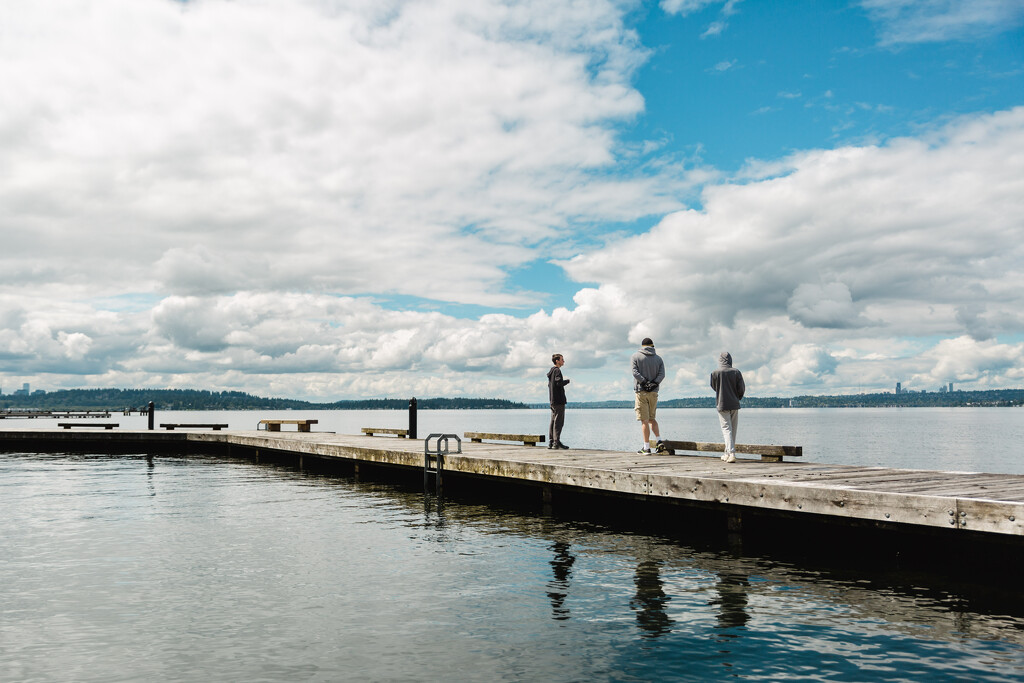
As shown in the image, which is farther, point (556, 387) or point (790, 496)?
point (556, 387)

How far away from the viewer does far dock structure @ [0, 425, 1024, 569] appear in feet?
32.0

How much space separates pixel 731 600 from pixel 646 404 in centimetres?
809

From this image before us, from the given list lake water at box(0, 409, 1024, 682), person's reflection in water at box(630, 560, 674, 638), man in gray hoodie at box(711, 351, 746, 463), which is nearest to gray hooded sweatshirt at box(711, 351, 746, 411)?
man in gray hoodie at box(711, 351, 746, 463)

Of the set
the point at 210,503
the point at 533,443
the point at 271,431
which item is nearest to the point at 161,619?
the point at 210,503

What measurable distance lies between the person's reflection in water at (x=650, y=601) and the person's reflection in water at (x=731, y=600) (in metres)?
0.64

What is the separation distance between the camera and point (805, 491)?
36.2 ft

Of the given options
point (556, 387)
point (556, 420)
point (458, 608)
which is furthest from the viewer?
point (556, 420)

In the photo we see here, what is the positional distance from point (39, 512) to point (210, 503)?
3.83 m

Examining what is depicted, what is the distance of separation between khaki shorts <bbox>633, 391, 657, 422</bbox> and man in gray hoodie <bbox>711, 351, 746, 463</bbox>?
2.04 metres

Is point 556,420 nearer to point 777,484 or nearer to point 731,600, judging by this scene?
point 777,484

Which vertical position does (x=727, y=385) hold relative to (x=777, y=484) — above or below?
above

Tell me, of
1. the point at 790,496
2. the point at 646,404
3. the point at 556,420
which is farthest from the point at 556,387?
the point at 790,496

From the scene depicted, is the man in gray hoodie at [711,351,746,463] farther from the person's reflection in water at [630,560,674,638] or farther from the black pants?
the black pants

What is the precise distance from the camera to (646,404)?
17.5 meters
